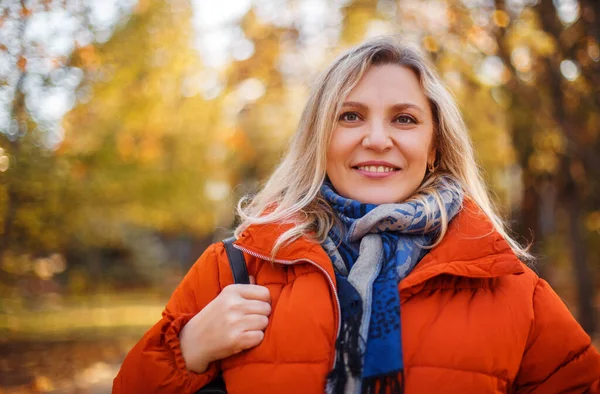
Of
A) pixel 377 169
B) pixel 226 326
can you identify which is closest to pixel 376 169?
pixel 377 169

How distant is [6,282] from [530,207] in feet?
35.2

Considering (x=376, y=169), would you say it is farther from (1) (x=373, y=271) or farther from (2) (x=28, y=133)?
(2) (x=28, y=133)

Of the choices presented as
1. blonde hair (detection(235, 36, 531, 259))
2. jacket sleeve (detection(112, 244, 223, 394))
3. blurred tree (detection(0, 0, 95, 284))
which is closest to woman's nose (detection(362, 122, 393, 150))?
blonde hair (detection(235, 36, 531, 259))

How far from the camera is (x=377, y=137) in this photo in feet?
7.97

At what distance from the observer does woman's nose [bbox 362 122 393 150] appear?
243 cm

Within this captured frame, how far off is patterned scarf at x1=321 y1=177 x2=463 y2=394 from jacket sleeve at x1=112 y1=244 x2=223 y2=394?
50 centimetres

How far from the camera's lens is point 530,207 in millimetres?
13727

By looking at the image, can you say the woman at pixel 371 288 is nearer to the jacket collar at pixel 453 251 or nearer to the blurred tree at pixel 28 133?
the jacket collar at pixel 453 251

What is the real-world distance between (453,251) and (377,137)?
0.53 m

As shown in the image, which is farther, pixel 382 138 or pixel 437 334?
pixel 382 138

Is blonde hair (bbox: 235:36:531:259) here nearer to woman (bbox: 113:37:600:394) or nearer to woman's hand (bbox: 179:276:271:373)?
woman (bbox: 113:37:600:394)

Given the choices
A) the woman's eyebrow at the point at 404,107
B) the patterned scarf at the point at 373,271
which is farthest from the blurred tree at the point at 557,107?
the patterned scarf at the point at 373,271

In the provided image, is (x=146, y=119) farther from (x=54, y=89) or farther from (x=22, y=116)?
(x=22, y=116)

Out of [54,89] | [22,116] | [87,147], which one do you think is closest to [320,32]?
[87,147]
